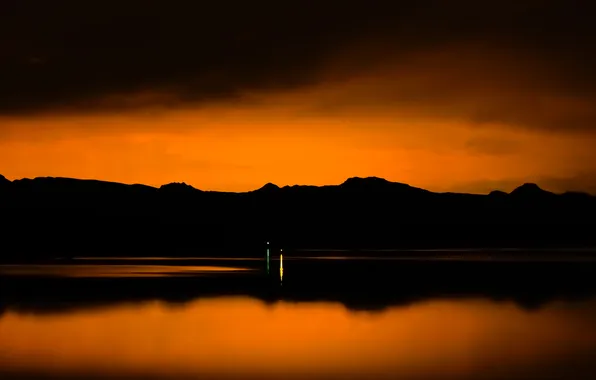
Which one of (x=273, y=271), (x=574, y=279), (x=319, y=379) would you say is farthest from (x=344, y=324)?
(x=273, y=271)

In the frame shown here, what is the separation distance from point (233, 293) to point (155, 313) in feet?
35.6

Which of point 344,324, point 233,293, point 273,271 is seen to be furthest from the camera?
point 273,271

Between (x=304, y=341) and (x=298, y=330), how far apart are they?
255 cm

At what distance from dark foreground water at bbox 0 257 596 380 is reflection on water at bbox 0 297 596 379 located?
4cm

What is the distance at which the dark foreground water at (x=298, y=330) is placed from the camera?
22.0 m

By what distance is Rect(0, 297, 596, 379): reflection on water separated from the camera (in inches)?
861

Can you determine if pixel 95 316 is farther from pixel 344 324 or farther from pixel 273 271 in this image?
pixel 273 271

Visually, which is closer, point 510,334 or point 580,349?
point 580,349

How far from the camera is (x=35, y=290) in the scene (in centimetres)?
4672

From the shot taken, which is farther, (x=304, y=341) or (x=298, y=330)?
(x=298, y=330)

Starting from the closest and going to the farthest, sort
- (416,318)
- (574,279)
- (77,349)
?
(77,349) → (416,318) → (574,279)

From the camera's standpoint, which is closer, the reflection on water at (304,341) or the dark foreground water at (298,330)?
the reflection on water at (304,341)

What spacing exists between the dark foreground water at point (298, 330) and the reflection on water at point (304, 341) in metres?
0.04

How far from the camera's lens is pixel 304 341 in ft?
89.9
